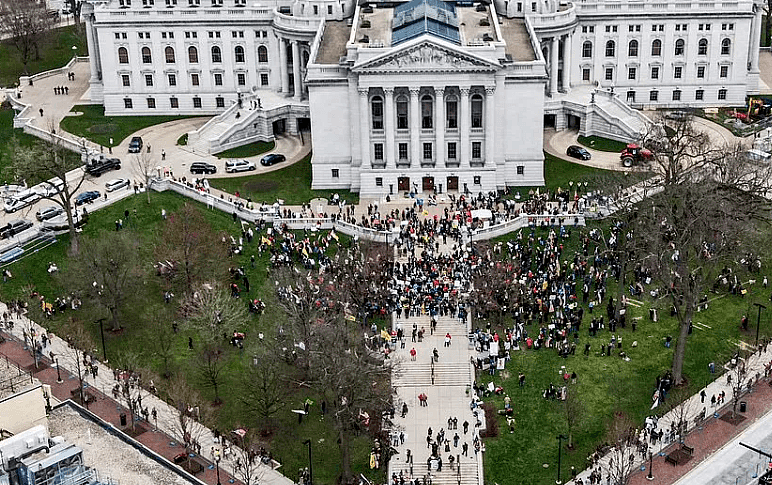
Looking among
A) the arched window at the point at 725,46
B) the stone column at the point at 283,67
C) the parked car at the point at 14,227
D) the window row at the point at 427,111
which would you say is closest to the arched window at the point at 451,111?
the window row at the point at 427,111

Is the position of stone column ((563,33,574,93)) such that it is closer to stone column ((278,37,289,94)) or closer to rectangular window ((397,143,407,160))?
rectangular window ((397,143,407,160))

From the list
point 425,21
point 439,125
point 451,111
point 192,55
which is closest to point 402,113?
point 439,125

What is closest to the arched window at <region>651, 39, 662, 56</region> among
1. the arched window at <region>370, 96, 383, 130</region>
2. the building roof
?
the building roof

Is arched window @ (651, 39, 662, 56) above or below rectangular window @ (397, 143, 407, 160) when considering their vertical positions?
above

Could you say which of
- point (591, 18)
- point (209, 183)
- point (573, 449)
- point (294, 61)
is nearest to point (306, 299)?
point (573, 449)

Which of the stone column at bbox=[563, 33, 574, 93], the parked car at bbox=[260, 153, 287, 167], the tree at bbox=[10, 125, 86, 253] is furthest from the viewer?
the stone column at bbox=[563, 33, 574, 93]

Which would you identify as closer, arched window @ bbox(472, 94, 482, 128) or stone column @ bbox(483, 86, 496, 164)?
stone column @ bbox(483, 86, 496, 164)

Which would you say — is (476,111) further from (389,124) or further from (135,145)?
(135,145)
